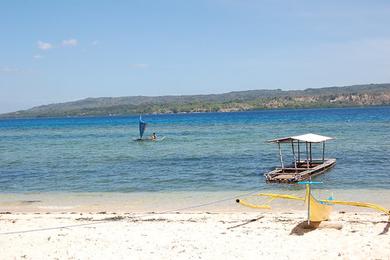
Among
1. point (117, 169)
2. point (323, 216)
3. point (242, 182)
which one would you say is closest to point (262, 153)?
point (117, 169)

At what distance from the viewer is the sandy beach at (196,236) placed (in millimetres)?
11223

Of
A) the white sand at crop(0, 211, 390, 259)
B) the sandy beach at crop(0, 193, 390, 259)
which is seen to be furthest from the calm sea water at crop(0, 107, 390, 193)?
the white sand at crop(0, 211, 390, 259)

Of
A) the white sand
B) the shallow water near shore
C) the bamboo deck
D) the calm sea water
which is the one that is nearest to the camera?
the white sand

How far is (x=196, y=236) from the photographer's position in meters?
12.8

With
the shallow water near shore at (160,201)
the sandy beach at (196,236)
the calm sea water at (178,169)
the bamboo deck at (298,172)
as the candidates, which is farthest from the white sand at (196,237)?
the bamboo deck at (298,172)

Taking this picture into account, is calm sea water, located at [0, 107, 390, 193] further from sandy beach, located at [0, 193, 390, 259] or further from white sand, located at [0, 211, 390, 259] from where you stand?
white sand, located at [0, 211, 390, 259]

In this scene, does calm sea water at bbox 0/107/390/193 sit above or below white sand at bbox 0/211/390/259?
below

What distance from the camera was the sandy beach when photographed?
11.2 m

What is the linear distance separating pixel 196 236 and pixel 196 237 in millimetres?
109

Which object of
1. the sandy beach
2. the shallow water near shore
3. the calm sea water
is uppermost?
the sandy beach

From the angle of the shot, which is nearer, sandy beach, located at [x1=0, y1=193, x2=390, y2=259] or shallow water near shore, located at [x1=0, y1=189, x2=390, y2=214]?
sandy beach, located at [x1=0, y1=193, x2=390, y2=259]

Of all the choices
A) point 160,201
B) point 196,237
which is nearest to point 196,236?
point 196,237

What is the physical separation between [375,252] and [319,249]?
1112 mm

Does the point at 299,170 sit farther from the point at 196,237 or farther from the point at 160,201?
the point at 196,237
